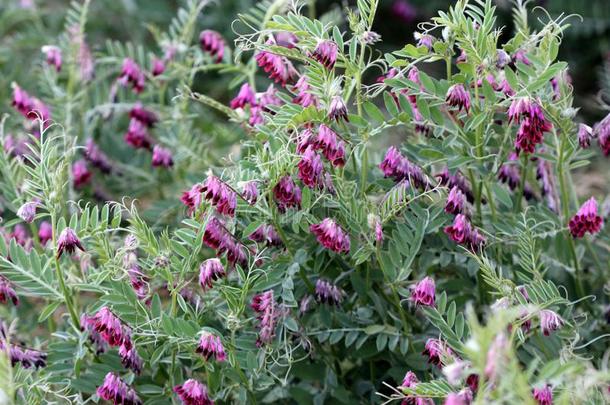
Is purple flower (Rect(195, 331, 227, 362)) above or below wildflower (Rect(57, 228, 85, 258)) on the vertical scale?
below

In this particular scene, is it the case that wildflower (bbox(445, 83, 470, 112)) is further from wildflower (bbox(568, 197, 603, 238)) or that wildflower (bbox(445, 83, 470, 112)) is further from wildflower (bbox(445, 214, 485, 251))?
wildflower (bbox(568, 197, 603, 238))

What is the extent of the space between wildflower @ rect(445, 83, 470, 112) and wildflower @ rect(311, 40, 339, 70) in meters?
0.24

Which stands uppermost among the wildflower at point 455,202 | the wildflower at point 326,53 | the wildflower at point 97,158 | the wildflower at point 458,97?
the wildflower at point 326,53

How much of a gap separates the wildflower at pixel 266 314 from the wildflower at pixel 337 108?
368 mm

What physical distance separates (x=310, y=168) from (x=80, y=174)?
3.95 feet

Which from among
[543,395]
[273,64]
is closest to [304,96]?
[273,64]

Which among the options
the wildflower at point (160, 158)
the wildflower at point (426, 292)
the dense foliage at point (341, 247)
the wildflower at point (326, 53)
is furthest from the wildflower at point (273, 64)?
the wildflower at point (160, 158)

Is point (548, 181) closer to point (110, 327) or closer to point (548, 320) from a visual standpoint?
point (548, 320)

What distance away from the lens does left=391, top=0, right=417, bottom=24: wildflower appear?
4.57 metres

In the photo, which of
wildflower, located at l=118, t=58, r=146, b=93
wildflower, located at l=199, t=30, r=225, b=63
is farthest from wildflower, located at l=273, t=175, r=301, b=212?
wildflower, located at l=118, t=58, r=146, b=93

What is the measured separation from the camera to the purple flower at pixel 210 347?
1676mm

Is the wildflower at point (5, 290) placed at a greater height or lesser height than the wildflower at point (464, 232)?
lesser

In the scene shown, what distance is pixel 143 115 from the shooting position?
276cm

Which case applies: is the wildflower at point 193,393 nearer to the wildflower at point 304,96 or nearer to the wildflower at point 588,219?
the wildflower at point 304,96
